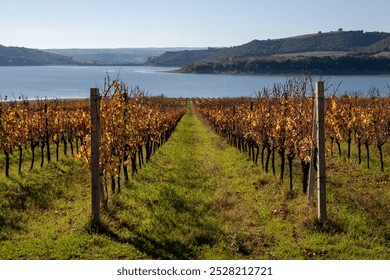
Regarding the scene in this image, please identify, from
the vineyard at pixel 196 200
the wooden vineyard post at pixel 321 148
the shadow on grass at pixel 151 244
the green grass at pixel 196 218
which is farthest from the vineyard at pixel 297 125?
the shadow on grass at pixel 151 244

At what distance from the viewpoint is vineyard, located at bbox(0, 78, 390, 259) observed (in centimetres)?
807

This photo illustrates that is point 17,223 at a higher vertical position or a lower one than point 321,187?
lower

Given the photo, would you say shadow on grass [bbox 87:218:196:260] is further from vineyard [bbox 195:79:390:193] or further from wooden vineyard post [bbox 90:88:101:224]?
vineyard [bbox 195:79:390:193]

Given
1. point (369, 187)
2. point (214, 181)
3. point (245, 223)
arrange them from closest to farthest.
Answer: point (245, 223), point (369, 187), point (214, 181)

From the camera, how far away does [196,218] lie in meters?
10.0

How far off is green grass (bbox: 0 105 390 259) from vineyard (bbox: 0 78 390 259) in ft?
0.10

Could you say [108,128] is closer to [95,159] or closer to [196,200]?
[95,159]

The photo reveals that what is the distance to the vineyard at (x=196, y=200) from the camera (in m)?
8.07

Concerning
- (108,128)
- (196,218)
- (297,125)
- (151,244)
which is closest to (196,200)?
(196,218)

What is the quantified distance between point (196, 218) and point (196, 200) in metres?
1.72
